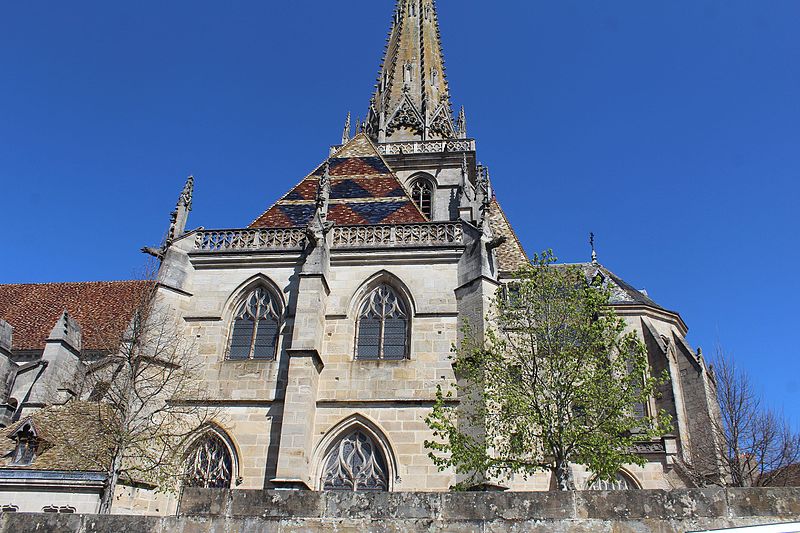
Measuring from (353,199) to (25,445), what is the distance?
986cm

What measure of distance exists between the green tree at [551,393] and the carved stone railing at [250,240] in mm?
5440

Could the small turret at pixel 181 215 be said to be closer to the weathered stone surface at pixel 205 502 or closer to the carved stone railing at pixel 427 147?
the weathered stone surface at pixel 205 502

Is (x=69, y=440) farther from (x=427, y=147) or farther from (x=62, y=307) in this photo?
(x=427, y=147)

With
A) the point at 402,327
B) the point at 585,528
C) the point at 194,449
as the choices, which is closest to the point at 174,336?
the point at 194,449

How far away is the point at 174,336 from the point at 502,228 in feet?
43.4

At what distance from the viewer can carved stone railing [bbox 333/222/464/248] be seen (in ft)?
46.2

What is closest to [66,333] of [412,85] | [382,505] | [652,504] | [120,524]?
[120,524]

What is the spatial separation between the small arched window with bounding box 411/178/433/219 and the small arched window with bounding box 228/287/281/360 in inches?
487

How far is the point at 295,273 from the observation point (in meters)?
14.0

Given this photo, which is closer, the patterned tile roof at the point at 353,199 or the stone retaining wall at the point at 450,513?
the stone retaining wall at the point at 450,513

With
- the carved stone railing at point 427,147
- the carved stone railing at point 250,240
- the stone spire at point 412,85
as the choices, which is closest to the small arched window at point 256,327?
the carved stone railing at point 250,240

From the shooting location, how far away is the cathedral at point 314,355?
11742 millimetres

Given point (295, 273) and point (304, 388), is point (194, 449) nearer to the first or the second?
point (304, 388)

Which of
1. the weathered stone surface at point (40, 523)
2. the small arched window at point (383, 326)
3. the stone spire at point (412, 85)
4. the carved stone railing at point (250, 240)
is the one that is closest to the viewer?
the weathered stone surface at point (40, 523)
